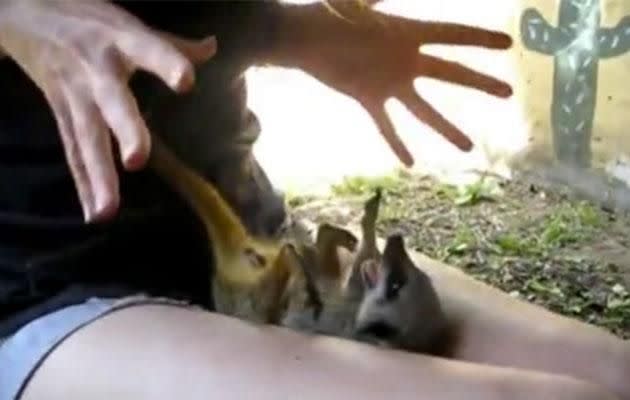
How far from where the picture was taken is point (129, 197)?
0.90m

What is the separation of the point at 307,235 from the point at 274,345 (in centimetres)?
23

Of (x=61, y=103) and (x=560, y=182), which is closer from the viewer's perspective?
(x=61, y=103)

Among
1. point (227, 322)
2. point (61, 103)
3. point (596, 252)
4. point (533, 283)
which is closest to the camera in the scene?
point (61, 103)

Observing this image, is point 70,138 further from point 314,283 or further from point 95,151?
point 314,283

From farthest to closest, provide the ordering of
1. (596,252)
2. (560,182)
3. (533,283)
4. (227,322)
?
1. (560,182)
2. (596,252)
3. (533,283)
4. (227,322)

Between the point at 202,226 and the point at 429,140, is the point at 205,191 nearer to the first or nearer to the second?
Result: the point at 202,226

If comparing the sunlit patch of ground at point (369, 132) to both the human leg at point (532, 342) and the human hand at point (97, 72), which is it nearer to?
the human leg at point (532, 342)

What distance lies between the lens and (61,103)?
0.71 m

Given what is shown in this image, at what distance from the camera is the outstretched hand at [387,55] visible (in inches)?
37.8

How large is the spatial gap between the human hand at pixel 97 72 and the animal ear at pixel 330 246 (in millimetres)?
223

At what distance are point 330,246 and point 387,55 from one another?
0.13m

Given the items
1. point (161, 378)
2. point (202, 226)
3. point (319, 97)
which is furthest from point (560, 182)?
point (161, 378)

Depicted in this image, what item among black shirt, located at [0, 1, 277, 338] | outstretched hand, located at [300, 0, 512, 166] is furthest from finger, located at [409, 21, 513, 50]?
black shirt, located at [0, 1, 277, 338]

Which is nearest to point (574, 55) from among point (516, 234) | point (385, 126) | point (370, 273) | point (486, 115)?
point (486, 115)
